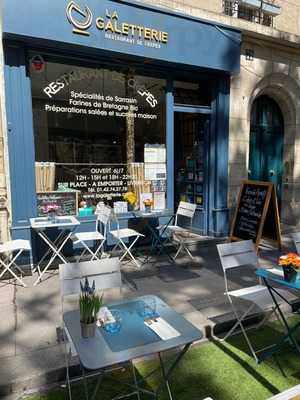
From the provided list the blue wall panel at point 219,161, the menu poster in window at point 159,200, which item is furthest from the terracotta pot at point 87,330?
the blue wall panel at point 219,161

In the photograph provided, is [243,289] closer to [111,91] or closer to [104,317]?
[104,317]

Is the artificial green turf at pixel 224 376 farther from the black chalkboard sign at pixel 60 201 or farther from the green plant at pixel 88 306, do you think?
the black chalkboard sign at pixel 60 201

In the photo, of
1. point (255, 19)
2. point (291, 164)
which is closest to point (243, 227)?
point (291, 164)

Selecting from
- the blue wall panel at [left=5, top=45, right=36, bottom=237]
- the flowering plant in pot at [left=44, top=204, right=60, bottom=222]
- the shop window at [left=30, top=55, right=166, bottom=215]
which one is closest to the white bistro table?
the flowering plant in pot at [left=44, top=204, right=60, bottom=222]

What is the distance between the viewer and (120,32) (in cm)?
508

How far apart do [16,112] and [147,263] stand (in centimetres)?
302

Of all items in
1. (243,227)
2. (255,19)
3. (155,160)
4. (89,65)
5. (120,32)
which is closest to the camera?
(120,32)

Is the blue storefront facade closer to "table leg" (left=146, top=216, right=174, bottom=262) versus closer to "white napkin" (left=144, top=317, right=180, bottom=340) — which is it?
"table leg" (left=146, top=216, right=174, bottom=262)

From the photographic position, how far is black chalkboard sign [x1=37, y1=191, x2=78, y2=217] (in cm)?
523

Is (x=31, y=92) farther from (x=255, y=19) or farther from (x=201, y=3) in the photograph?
(x=255, y=19)

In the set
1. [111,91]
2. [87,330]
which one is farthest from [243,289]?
[111,91]

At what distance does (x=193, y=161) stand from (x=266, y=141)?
6.44 ft

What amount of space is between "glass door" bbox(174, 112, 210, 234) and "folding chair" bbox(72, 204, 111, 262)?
2.27 meters

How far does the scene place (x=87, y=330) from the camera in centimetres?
190
